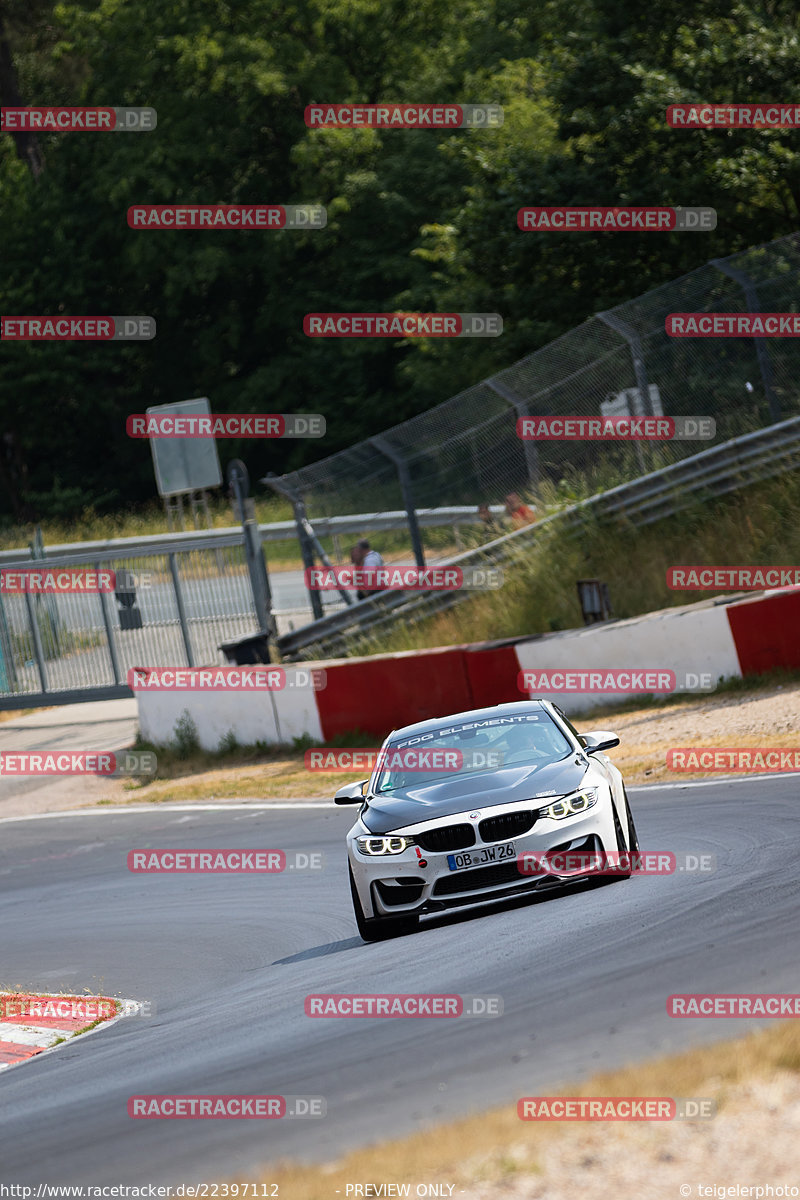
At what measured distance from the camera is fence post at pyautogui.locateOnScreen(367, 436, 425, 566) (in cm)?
2153

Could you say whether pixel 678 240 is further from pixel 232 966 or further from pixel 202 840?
pixel 232 966

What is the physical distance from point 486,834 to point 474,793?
34 cm

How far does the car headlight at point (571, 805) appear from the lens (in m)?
9.35

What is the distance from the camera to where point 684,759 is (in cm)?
1466

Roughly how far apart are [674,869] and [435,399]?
148 ft

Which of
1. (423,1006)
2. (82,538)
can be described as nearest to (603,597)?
(423,1006)
